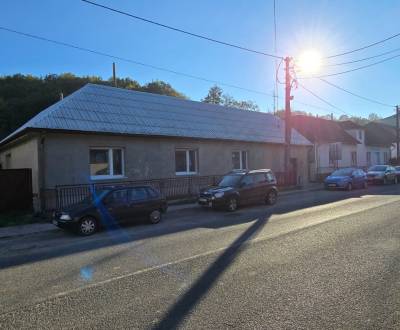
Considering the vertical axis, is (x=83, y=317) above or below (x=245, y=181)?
below

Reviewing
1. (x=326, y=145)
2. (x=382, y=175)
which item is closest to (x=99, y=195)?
(x=382, y=175)

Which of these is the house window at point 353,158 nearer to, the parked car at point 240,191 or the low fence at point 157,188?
the low fence at point 157,188

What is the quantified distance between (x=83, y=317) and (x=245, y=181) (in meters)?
11.4

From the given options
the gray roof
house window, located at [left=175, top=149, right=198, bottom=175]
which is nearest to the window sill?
the gray roof

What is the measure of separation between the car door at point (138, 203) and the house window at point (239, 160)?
1202cm

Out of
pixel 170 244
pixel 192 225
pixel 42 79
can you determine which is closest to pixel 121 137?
pixel 192 225

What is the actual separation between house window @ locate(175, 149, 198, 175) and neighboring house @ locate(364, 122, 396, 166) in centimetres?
3178

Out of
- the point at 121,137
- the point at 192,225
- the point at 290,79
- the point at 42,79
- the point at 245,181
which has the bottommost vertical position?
the point at 192,225

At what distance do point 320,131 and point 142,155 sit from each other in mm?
23631

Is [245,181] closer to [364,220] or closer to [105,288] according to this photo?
[364,220]

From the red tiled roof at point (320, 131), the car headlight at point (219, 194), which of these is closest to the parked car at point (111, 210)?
the car headlight at point (219, 194)

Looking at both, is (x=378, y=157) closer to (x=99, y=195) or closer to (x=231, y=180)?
(x=231, y=180)

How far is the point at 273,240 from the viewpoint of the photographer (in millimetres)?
8141

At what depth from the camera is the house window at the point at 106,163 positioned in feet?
52.9
